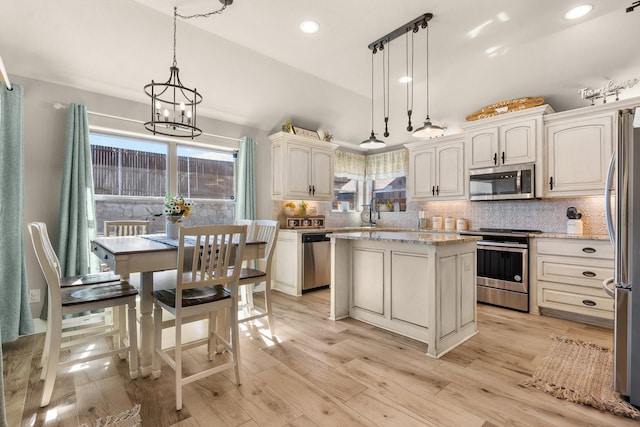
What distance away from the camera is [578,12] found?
2.92m

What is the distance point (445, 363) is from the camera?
2412mm

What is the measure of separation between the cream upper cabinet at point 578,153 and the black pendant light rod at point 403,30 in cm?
204

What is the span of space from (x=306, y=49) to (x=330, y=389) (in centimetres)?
326

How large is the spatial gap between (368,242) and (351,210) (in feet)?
9.82

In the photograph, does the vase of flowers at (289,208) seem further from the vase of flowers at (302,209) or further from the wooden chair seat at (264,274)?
the wooden chair seat at (264,274)

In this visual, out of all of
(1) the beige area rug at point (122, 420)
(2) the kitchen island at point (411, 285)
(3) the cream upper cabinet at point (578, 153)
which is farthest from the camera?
(3) the cream upper cabinet at point (578, 153)

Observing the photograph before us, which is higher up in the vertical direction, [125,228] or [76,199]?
[76,199]

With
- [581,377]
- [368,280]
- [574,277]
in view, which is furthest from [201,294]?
[574,277]

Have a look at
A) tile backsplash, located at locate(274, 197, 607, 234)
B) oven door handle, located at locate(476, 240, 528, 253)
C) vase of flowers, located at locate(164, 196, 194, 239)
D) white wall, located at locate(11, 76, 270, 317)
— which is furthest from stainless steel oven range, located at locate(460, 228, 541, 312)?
white wall, located at locate(11, 76, 270, 317)

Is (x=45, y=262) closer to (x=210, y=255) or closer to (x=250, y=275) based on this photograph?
(x=210, y=255)

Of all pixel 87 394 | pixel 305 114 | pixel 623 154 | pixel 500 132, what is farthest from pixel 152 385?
pixel 500 132

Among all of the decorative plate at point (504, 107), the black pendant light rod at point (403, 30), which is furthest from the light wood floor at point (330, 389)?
the black pendant light rod at point (403, 30)

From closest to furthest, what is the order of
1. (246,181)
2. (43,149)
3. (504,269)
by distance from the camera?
(43,149), (504,269), (246,181)

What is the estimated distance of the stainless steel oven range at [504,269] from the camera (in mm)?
3631
